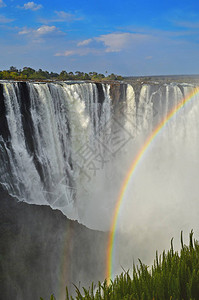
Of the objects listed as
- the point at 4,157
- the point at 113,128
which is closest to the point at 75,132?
the point at 113,128

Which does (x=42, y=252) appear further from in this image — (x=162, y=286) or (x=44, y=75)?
(x=44, y=75)

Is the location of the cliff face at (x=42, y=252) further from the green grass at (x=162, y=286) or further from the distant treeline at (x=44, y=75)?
the distant treeline at (x=44, y=75)

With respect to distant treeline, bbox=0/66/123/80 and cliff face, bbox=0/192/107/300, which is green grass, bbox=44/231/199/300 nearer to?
cliff face, bbox=0/192/107/300

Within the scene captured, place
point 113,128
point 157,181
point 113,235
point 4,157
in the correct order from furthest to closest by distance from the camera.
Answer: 1. point 157,181
2. point 113,128
3. point 113,235
4. point 4,157

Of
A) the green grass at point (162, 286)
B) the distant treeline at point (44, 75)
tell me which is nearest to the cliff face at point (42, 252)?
the green grass at point (162, 286)

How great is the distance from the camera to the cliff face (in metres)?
11.0

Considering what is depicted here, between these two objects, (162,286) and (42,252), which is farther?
(42,252)

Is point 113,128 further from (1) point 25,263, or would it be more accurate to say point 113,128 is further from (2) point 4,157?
(1) point 25,263

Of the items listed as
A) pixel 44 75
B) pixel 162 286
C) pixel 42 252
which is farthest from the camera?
pixel 44 75

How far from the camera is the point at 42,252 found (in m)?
12.3

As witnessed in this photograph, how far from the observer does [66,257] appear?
42.9ft

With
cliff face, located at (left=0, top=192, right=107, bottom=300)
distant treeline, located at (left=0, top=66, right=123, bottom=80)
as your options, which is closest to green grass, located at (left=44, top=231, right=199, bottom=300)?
cliff face, located at (left=0, top=192, right=107, bottom=300)

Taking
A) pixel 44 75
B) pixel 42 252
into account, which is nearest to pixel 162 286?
pixel 42 252

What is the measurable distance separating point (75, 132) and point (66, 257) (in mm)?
6186
